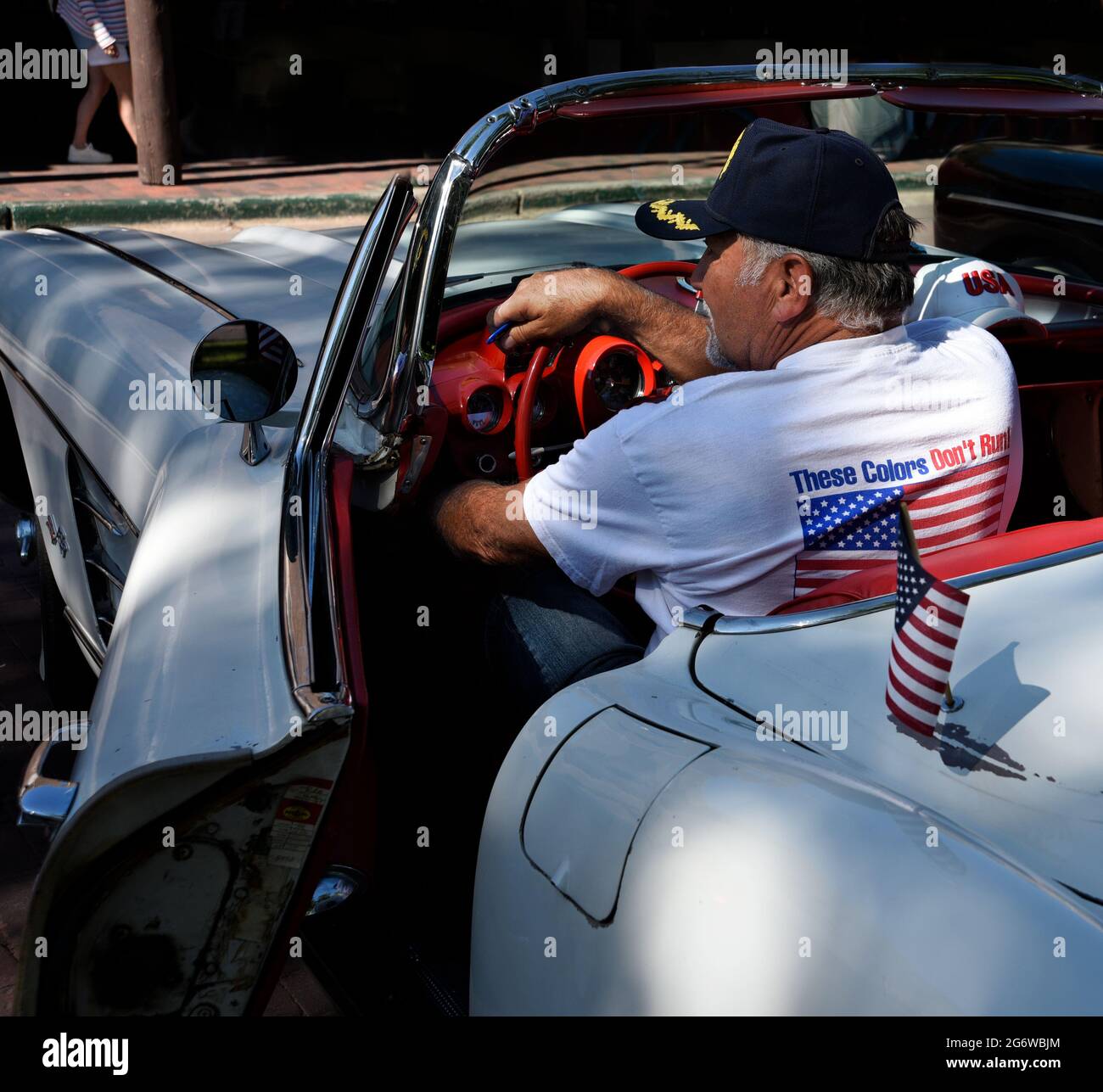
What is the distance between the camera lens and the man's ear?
1812 mm

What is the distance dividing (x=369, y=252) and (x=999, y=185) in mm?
2347

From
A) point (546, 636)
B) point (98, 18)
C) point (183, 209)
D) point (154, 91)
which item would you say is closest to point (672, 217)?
point (546, 636)

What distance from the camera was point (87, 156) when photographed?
8.92m

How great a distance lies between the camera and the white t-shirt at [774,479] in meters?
1.67

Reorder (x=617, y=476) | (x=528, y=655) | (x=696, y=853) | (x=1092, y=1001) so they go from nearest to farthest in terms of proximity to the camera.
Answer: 1. (x=1092, y=1001)
2. (x=696, y=853)
3. (x=617, y=476)
4. (x=528, y=655)

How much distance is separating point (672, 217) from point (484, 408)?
0.48 m

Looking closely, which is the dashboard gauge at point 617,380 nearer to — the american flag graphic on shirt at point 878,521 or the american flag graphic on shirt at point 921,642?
the american flag graphic on shirt at point 878,521

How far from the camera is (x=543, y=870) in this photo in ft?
4.58

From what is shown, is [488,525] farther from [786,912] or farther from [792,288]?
[786,912]

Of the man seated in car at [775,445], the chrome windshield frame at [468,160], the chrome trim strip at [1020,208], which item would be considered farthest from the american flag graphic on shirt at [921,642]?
the chrome trim strip at [1020,208]

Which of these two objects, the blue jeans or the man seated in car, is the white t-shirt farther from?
the blue jeans
